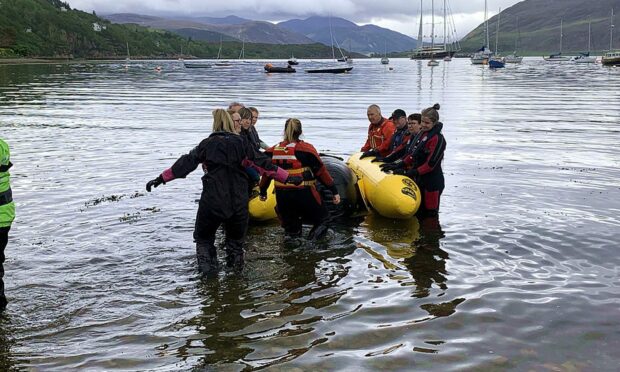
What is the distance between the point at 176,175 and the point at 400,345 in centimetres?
328

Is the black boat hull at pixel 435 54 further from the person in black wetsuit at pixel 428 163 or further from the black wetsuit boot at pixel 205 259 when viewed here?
the black wetsuit boot at pixel 205 259

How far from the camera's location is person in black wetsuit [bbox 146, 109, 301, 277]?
7016 mm

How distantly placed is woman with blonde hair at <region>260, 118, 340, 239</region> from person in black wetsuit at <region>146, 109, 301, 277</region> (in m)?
0.85

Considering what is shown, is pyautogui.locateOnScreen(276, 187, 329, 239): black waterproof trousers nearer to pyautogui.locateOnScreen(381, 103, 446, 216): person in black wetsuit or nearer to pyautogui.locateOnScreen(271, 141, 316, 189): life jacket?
pyautogui.locateOnScreen(271, 141, 316, 189): life jacket

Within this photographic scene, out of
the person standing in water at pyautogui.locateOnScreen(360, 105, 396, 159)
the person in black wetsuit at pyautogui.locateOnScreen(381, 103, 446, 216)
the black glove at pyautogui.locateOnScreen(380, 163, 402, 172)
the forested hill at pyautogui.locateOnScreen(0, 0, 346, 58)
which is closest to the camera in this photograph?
the person in black wetsuit at pyautogui.locateOnScreen(381, 103, 446, 216)

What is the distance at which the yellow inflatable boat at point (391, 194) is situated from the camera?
9.78m

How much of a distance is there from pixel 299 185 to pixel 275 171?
799 millimetres

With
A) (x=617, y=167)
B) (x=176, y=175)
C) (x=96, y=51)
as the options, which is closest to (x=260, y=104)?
(x=617, y=167)

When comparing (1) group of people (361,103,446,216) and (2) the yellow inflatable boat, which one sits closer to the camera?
(1) group of people (361,103,446,216)

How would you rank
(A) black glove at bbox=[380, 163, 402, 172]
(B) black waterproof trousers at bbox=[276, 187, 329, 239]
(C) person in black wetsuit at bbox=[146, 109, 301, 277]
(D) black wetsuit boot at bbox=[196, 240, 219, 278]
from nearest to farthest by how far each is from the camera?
(C) person in black wetsuit at bbox=[146, 109, 301, 277]
(D) black wetsuit boot at bbox=[196, 240, 219, 278]
(B) black waterproof trousers at bbox=[276, 187, 329, 239]
(A) black glove at bbox=[380, 163, 402, 172]

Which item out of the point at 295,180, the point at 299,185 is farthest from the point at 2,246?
the point at 299,185

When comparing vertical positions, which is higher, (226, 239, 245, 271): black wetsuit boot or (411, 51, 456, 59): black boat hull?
(411, 51, 456, 59): black boat hull

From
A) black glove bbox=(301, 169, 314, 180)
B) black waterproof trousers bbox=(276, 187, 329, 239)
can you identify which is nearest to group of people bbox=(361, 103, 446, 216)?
black waterproof trousers bbox=(276, 187, 329, 239)

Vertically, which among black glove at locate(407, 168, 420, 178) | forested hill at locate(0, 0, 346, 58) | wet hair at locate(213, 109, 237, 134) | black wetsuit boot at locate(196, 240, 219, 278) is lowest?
black wetsuit boot at locate(196, 240, 219, 278)
